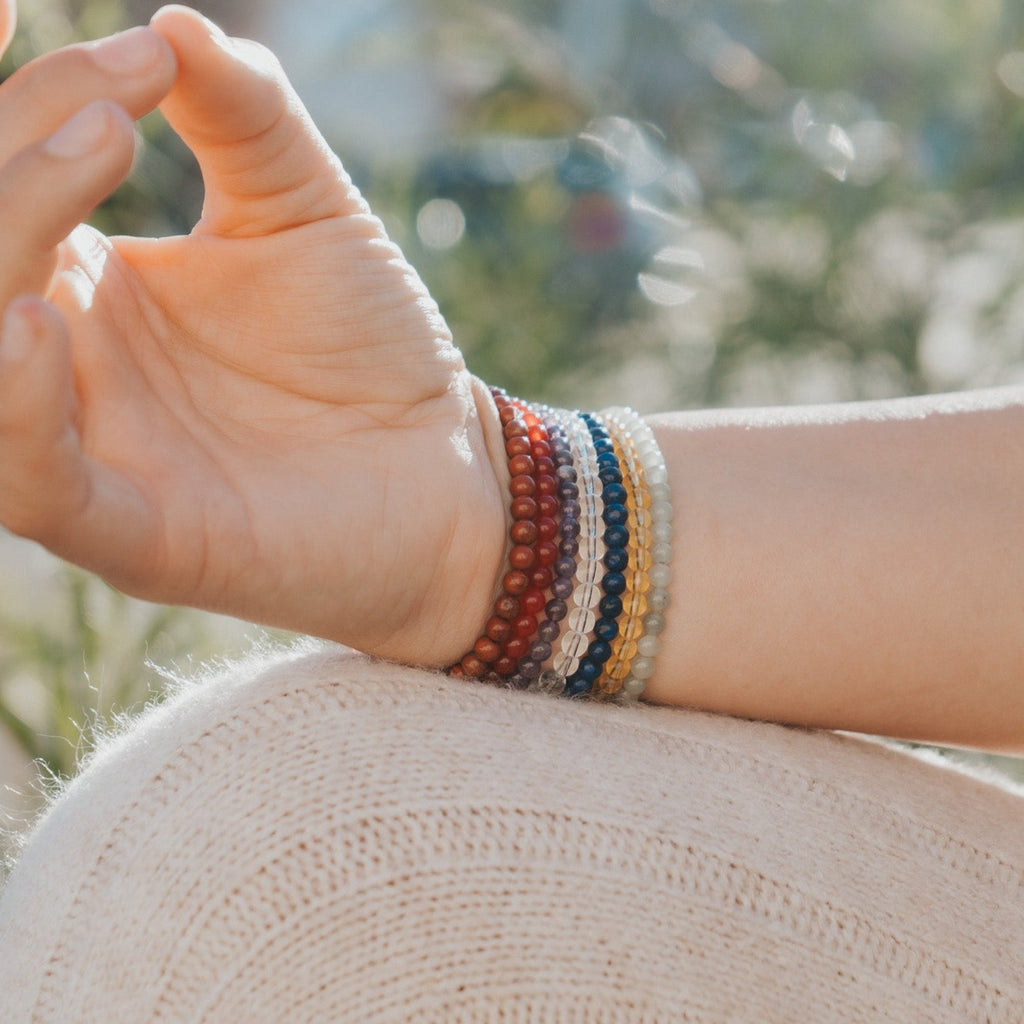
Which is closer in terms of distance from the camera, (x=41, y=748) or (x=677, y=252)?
(x=41, y=748)

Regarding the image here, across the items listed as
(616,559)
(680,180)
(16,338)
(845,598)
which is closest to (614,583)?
(616,559)

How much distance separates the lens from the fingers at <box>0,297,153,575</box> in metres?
0.50

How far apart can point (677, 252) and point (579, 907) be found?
198 cm

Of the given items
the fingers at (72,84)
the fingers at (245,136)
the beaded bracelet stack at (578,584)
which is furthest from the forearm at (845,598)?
the fingers at (72,84)

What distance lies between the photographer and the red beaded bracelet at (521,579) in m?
0.73

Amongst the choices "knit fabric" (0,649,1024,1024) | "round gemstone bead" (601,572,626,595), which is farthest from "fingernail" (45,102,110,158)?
"round gemstone bead" (601,572,626,595)

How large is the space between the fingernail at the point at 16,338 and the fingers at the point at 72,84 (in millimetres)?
88

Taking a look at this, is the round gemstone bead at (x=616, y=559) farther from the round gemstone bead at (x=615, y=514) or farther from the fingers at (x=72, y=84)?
the fingers at (x=72, y=84)

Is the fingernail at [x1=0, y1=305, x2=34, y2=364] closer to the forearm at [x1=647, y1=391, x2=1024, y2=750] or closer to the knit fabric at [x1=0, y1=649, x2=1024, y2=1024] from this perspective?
the knit fabric at [x1=0, y1=649, x2=1024, y2=1024]

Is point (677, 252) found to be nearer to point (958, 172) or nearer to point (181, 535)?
point (958, 172)

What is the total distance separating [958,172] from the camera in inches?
88.5

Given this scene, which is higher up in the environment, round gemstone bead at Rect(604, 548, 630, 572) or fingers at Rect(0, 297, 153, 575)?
fingers at Rect(0, 297, 153, 575)

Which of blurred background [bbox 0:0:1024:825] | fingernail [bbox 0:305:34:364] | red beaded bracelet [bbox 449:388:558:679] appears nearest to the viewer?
fingernail [bbox 0:305:34:364]

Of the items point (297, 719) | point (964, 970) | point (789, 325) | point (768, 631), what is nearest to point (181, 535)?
point (297, 719)
